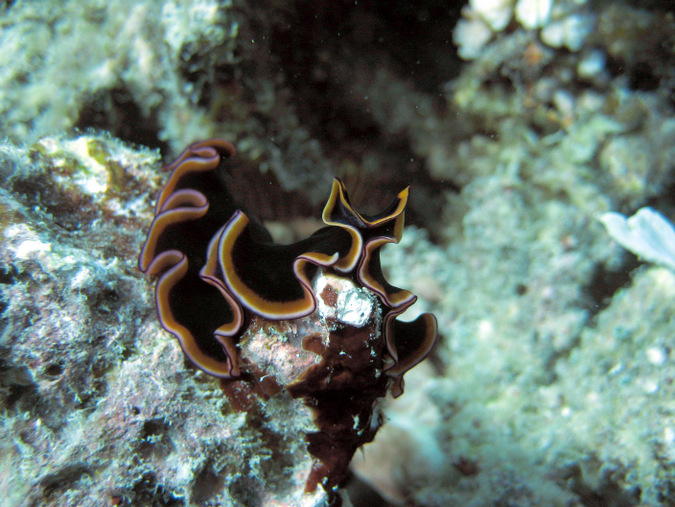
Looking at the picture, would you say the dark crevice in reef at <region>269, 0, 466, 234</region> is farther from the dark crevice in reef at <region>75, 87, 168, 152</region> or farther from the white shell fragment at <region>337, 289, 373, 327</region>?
the white shell fragment at <region>337, 289, 373, 327</region>

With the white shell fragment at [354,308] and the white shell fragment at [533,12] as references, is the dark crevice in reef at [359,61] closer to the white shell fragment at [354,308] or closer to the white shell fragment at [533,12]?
the white shell fragment at [533,12]

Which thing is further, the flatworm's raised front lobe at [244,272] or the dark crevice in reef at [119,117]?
the dark crevice in reef at [119,117]

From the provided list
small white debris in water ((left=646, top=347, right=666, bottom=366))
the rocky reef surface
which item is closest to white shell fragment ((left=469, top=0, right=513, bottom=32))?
the rocky reef surface

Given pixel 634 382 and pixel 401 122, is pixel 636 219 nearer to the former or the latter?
pixel 634 382

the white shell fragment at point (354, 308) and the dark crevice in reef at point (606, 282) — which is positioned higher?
the white shell fragment at point (354, 308)

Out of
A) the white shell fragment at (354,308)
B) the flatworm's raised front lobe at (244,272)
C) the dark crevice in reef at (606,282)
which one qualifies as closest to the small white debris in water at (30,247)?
the flatworm's raised front lobe at (244,272)

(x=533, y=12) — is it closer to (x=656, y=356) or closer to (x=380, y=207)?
(x=380, y=207)
